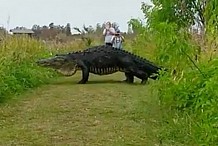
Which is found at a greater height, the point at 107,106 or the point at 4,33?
the point at 4,33

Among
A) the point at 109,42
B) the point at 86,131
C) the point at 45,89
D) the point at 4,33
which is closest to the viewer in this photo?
the point at 86,131

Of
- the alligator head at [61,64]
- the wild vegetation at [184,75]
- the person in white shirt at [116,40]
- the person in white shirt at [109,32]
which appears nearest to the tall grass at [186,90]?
the wild vegetation at [184,75]

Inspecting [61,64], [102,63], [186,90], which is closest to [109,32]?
[102,63]

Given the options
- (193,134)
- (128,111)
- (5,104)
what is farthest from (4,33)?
(193,134)

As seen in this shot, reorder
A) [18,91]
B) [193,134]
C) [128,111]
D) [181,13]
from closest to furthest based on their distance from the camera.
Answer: [193,134]
[128,111]
[181,13]
[18,91]

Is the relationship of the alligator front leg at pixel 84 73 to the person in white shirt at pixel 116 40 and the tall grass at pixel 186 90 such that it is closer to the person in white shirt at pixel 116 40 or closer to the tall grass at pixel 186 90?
the person in white shirt at pixel 116 40

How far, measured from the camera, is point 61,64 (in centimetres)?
1268

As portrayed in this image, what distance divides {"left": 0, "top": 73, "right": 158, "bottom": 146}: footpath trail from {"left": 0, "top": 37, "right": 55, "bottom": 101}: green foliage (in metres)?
0.27

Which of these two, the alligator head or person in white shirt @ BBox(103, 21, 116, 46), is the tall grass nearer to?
the alligator head

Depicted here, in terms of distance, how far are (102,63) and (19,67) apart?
218 centimetres

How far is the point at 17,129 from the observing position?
661 centimetres

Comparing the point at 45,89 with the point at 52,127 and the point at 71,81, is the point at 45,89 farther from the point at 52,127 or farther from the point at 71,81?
the point at 52,127

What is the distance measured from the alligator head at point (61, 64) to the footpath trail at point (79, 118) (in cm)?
191

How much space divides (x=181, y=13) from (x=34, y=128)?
369 cm
